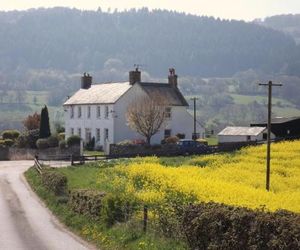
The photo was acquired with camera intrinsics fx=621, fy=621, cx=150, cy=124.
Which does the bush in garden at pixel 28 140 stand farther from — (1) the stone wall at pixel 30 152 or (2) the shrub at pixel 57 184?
(2) the shrub at pixel 57 184

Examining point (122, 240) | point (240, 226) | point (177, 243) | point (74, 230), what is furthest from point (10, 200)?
point (240, 226)

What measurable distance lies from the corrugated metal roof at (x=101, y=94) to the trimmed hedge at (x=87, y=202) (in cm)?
4998

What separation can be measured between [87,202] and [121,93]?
177 ft

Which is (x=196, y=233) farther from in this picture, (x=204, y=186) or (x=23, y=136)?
(x=23, y=136)

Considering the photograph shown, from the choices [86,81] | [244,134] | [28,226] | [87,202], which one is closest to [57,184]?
[28,226]

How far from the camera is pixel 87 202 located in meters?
26.0

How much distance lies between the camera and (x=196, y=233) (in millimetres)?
16766

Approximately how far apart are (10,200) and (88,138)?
48.8m

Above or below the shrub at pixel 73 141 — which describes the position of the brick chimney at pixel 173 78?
above

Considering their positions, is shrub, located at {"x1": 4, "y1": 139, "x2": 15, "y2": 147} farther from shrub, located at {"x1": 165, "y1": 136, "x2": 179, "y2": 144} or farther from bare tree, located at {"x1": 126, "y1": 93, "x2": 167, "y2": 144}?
shrub, located at {"x1": 165, "y1": 136, "x2": 179, "y2": 144}

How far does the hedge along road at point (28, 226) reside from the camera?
2206cm

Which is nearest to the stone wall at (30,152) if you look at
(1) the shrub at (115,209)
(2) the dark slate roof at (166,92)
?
(2) the dark slate roof at (166,92)

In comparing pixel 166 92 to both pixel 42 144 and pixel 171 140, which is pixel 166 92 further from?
pixel 42 144

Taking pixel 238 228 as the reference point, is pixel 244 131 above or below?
below
